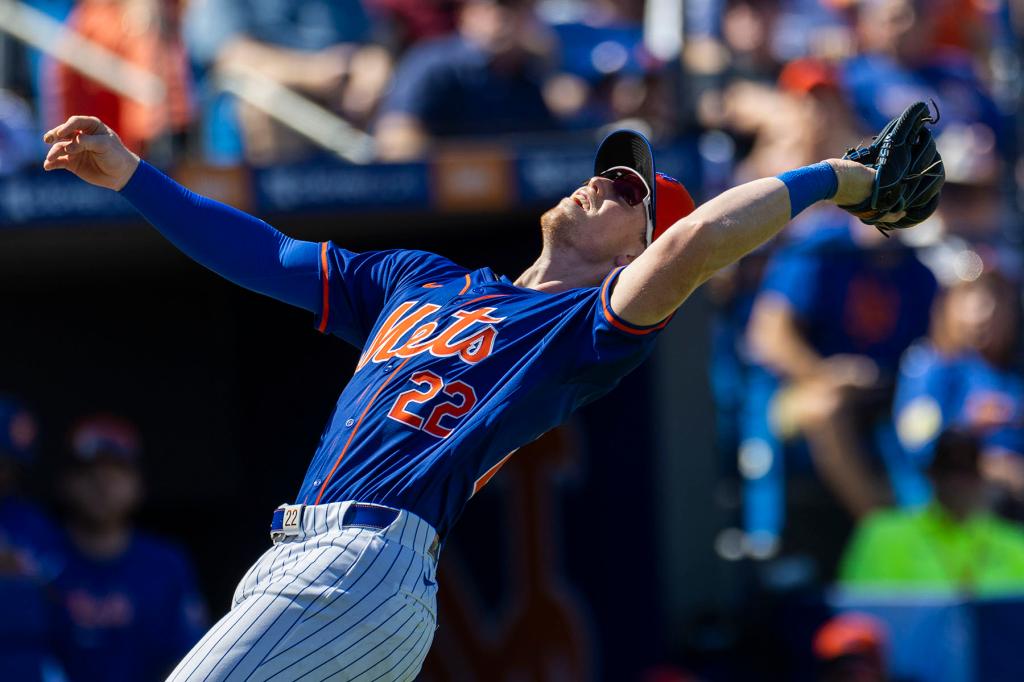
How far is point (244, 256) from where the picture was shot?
11.6 ft

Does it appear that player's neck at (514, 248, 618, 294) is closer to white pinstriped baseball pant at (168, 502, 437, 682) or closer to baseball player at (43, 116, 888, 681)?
baseball player at (43, 116, 888, 681)

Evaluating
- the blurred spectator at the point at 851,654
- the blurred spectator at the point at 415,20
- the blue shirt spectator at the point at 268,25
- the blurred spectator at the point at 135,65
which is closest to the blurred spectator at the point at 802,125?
the blurred spectator at the point at 415,20

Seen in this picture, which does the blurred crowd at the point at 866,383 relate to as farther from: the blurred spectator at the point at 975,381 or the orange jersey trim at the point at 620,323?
the orange jersey trim at the point at 620,323

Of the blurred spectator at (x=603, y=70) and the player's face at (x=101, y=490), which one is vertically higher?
the blurred spectator at (x=603, y=70)

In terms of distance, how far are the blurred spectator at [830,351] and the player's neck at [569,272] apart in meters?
2.88

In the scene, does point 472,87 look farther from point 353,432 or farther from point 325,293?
point 353,432

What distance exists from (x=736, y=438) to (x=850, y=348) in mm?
568

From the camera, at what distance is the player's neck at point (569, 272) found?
353 centimetres

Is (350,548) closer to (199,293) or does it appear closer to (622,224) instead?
(622,224)

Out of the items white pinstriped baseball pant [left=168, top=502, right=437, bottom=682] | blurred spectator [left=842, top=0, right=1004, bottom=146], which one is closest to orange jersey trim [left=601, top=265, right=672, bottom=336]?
white pinstriped baseball pant [left=168, top=502, right=437, bottom=682]

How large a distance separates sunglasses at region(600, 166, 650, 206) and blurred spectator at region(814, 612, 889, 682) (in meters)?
2.57

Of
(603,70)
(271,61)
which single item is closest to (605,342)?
(271,61)

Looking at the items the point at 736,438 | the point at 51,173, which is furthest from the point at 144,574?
the point at 736,438

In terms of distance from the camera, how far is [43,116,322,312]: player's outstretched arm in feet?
11.3
